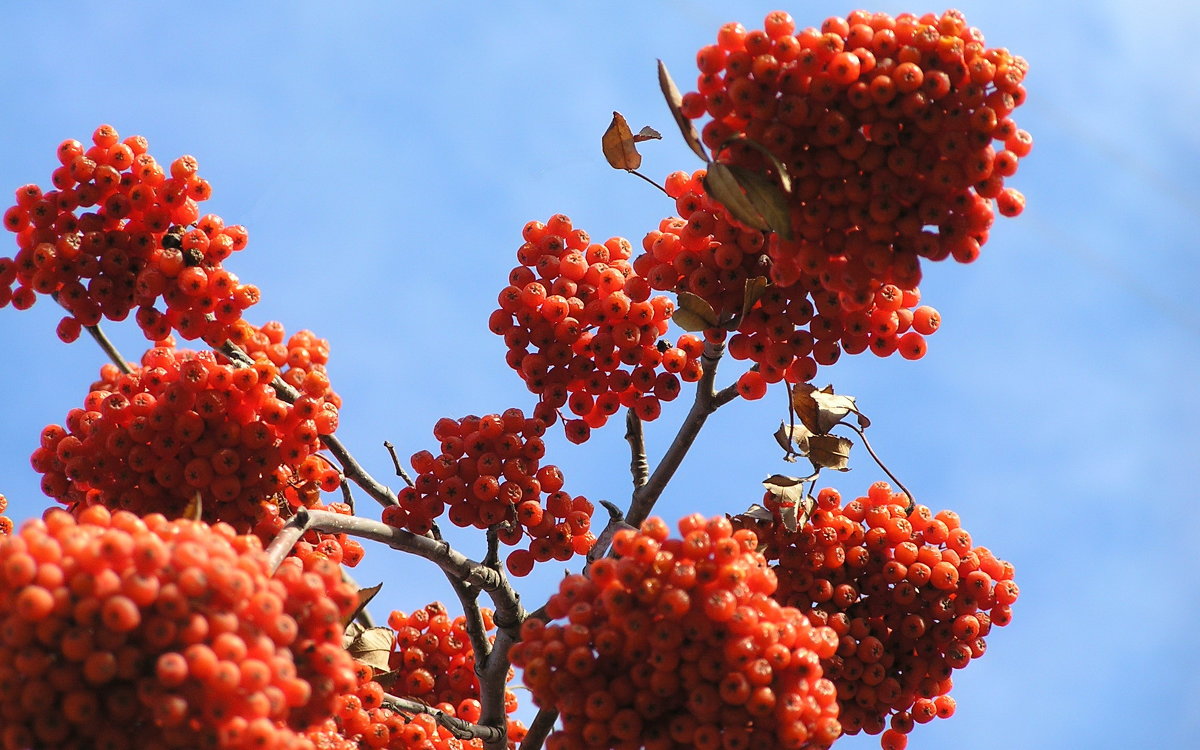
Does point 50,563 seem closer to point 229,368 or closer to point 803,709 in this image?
point 229,368

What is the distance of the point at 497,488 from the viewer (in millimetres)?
4230

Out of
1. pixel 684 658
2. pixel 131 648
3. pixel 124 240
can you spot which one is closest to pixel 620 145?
pixel 124 240

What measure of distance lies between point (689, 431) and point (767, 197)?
122cm

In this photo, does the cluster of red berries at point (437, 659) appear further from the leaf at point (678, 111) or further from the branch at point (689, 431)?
the leaf at point (678, 111)

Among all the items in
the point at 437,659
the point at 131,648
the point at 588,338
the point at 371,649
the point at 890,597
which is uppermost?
the point at 588,338

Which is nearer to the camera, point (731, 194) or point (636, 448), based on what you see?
point (731, 194)

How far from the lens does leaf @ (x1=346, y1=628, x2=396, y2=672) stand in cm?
465

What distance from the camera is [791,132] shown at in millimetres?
3312

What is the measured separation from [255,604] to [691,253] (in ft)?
6.05

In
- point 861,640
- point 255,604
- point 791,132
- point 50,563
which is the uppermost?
point 791,132

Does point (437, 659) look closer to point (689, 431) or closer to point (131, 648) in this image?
point (689, 431)

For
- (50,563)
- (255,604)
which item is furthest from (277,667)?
(50,563)

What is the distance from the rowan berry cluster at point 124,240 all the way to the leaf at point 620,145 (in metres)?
1.34

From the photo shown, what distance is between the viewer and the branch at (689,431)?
4195 mm
